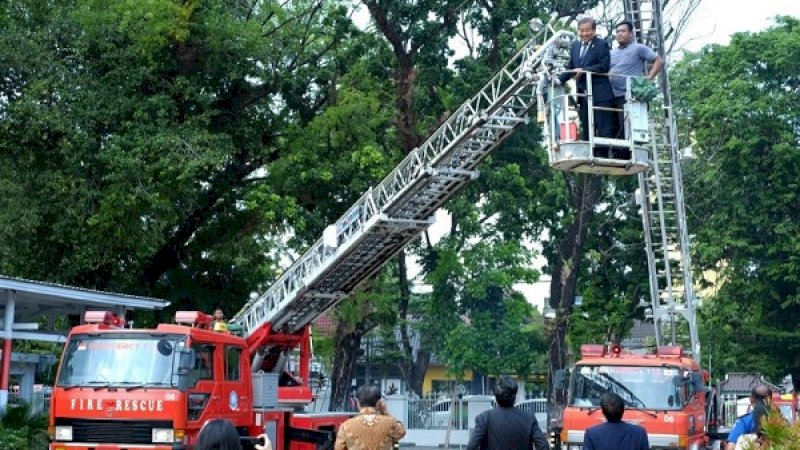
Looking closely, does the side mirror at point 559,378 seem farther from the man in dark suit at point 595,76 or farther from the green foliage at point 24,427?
the green foliage at point 24,427

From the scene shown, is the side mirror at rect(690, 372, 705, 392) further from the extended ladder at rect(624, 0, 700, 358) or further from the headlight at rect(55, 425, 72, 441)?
the headlight at rect(55, 425, 72, 441)

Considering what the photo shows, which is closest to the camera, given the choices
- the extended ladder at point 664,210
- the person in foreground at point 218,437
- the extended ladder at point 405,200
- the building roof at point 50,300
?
the person in foreground at point 218,437

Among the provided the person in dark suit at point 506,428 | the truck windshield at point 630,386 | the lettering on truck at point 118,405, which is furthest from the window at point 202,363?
the person in dark suit at point 506,428

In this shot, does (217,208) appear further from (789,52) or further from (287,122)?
(789,52)

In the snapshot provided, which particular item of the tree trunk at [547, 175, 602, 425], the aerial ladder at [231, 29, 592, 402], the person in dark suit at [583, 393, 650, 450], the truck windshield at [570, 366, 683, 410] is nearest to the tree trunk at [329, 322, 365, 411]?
the tree trunk at [547, 175, 602, 425]

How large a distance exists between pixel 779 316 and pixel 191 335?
2415cm

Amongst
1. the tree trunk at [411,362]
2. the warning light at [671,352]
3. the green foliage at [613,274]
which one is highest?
the green foliage at [613,274]

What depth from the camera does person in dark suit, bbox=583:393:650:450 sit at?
8.28m

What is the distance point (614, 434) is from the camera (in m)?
8.31

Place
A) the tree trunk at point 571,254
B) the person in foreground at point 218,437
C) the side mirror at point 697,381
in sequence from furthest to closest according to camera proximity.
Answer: the tree trunk at point 571,254 < the side mirror at point 697,381 < the person in foreground at point 218,437

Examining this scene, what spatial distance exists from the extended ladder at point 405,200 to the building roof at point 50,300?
207cm

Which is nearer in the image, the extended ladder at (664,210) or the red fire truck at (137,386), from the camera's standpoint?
the red fire truck at (137,386)

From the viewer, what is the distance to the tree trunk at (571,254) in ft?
105

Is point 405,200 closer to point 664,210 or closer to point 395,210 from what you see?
point 395,210
